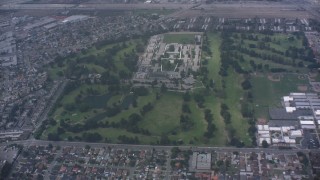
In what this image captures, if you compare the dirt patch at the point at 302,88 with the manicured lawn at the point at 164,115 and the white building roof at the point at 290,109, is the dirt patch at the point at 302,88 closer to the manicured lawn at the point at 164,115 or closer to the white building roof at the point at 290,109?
the white building roof at the point at 290,109

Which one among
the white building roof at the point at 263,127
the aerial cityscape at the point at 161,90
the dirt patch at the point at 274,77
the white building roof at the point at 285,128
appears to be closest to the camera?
the aerial cityscape at the point at 161,90

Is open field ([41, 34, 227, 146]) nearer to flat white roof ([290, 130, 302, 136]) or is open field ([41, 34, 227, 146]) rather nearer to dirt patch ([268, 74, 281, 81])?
flat white roof ([290, 130, 302, 136])

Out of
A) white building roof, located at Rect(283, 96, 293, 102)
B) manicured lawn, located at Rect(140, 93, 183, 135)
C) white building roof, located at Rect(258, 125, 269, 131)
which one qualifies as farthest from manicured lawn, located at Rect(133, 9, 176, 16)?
white building roof, located at Rect(258, 125, 269, 131)

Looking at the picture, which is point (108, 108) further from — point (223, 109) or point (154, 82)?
point (223, 109)

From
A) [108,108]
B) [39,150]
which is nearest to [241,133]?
[108,108]

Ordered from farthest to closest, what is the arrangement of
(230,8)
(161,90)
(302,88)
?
(230,8) < (161,90) < (302,88)

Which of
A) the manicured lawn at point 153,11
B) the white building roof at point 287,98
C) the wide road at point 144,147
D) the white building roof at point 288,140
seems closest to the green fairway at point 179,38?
the manicured lawn at point 153,11

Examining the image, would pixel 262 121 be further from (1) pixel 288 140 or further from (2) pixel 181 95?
(2) pixel 181 95

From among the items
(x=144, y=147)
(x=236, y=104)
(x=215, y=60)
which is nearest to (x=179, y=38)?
(x=215, y=60)
